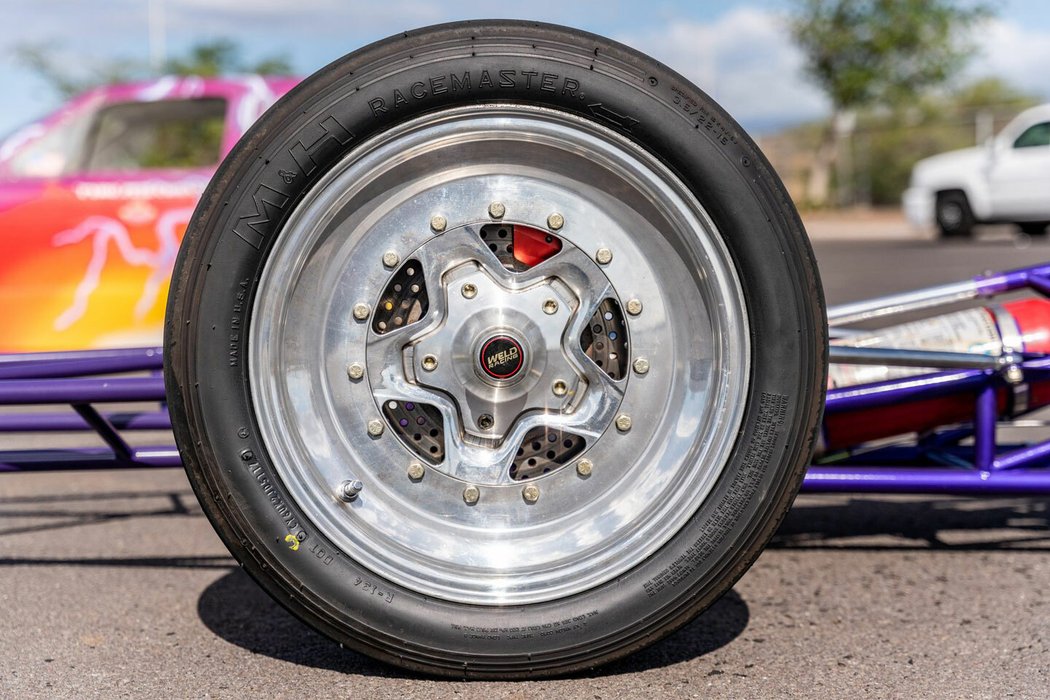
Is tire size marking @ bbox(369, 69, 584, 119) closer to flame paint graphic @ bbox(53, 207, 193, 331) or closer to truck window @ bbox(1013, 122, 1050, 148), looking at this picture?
flame paint graphic @ bbox(53, 207, 193, 331)

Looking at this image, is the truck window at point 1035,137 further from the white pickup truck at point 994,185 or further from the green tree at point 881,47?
the green tree at point 881,47

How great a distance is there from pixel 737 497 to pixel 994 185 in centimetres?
1705

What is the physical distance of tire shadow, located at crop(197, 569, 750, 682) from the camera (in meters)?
2.12

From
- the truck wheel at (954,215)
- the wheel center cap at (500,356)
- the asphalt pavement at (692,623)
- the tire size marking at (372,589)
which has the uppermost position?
the wheel center cap at (500,356)

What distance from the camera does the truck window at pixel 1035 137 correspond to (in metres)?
16.5

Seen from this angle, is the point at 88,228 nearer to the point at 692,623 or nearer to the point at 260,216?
the point at 260,216

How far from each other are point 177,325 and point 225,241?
0.17 meters

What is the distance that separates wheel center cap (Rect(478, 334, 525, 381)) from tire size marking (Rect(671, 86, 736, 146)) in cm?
53

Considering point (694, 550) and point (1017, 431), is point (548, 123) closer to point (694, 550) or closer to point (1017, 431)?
point (694, 550)

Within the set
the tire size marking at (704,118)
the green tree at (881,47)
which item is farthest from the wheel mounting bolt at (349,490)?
the green tree at (881,47)

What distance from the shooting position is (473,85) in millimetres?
1915

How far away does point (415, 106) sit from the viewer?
192cm

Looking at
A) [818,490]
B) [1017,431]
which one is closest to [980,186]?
[1017,431]

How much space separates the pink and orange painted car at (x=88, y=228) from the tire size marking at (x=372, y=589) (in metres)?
4.10
